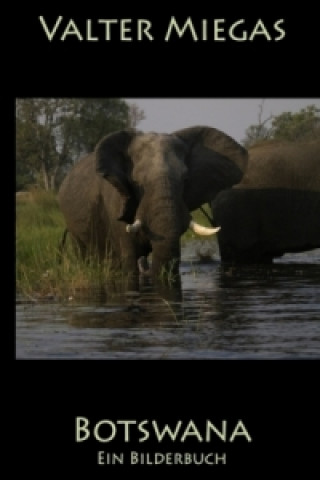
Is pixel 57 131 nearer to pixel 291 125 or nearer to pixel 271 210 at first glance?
pixel 291 125

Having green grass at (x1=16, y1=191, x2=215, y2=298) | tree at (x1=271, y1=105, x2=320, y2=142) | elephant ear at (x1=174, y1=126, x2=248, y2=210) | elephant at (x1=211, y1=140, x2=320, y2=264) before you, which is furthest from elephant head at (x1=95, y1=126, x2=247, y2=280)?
tree at (x1=271, y1=105, x2=320, y2=142)

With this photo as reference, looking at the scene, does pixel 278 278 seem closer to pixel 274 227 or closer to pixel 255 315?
pixel 274 227

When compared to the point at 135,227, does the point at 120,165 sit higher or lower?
higher

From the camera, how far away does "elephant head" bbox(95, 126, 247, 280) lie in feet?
38.1

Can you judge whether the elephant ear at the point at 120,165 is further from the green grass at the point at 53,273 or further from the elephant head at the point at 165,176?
the green grass at the point at 53,273

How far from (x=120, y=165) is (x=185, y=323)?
→ 4.13 m

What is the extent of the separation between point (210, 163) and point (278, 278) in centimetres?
161

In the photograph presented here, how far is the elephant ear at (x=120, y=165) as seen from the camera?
40.0 ft

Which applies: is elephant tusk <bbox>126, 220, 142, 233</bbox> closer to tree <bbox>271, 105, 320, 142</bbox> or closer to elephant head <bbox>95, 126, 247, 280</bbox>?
elephant head <bbox>95, 126, 247, 280</bbox>

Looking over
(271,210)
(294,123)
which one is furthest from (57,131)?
(271,210)

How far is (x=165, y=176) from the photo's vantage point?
11758mm

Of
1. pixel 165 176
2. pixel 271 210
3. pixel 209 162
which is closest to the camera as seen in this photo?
pixel 165 176

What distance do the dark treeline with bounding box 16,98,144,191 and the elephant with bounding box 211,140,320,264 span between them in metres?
16.4

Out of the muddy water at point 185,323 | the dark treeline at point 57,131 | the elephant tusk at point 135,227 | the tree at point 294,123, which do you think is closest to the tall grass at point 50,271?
the muddy water at point 185,323
